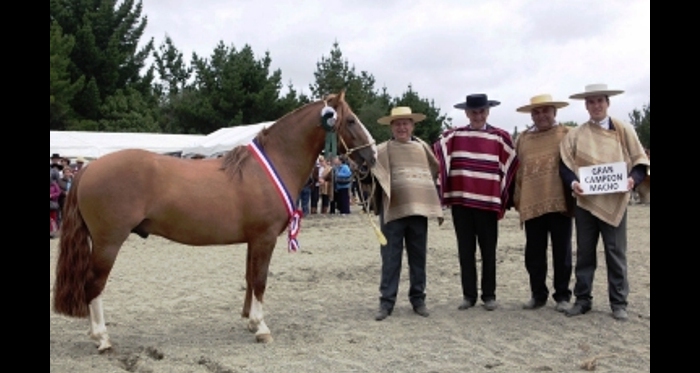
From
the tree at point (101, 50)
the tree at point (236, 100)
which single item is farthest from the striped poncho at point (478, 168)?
the tree at point (101, 50)

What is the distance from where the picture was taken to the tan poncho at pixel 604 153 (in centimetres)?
597

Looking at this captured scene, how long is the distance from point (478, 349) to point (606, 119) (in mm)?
2685

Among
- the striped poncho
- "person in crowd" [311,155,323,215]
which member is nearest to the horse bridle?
the striped poncho

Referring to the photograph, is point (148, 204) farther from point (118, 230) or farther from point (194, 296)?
point (194, 296)

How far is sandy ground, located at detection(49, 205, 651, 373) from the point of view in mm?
4793

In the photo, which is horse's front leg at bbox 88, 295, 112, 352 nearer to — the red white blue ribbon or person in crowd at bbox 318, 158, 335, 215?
the red white blue ribbon

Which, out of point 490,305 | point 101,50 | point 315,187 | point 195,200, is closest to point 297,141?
point 195,200

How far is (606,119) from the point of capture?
617 cm

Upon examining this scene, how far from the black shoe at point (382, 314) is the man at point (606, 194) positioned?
70.4 inches

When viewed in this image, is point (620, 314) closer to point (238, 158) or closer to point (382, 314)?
point (382, 314)

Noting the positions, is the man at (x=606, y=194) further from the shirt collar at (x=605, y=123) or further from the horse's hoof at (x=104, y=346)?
the horse's hoof at (x=104, y=346)

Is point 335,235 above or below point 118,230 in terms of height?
below

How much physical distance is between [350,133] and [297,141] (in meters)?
0.50
